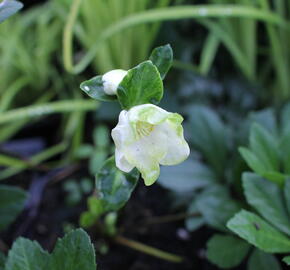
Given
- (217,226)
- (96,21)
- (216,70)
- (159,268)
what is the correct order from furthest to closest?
(216,70)
(96,21)
(159,268)
(217,226)

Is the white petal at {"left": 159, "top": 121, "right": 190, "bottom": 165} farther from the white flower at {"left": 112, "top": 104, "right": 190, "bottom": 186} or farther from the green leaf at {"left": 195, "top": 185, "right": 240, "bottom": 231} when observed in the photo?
the green leaf at {"left": 195, "top": 185, "right": 240, "bottom": 231}

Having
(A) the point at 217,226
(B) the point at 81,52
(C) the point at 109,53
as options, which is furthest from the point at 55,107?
(A) the point at 217,226

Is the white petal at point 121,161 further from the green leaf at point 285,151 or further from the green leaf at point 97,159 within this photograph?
the green leaf at point 97,159

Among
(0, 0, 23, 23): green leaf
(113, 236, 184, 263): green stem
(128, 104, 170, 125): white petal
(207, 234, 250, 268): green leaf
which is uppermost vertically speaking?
(0, 0, 23, 23): green leaf

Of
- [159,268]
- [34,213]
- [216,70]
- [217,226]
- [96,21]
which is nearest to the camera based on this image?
[217,226]

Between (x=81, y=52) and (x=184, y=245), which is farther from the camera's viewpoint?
(x=81, y=52)

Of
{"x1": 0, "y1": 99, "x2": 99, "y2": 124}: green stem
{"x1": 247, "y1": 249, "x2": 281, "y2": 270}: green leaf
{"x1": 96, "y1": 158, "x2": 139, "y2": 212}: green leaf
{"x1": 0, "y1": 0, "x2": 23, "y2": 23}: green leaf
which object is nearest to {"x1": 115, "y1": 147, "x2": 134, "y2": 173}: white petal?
{"x1": 96, "y1": 158, "x2": 139, "y2": 212}: green leaf

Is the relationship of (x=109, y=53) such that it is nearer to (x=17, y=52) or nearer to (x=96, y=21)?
(x=96, y=21)
